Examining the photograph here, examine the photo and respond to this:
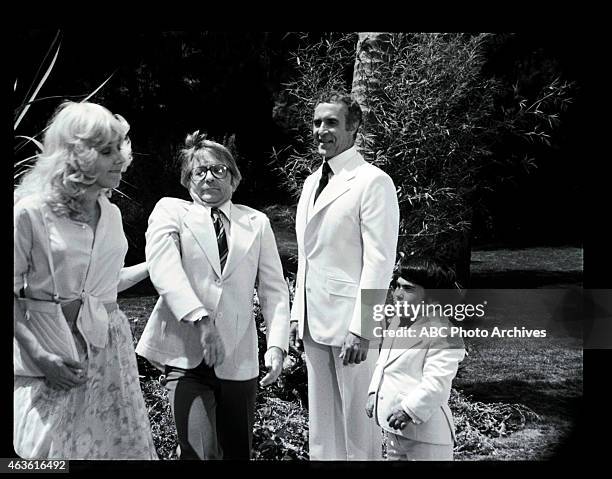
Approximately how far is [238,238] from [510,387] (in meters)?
1.68

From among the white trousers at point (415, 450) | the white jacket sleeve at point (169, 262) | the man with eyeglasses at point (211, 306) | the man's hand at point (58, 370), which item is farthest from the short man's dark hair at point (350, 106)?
the man's hand at point (58, 370)

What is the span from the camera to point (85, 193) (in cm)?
327

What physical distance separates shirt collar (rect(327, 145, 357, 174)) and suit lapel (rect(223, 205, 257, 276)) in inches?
18.0

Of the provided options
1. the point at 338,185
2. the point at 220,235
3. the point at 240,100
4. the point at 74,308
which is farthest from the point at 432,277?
the point at 74,308

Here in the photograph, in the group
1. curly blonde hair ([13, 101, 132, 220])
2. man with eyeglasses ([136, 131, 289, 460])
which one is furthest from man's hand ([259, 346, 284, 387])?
curly blonde hair ([13, 101, 132, 220])

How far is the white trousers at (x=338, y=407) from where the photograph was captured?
12.1 feet

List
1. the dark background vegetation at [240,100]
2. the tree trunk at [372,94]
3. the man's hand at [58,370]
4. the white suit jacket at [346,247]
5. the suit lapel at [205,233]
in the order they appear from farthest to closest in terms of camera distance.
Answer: the tree trunk at [372,94], the dark background vegetation at [240,100], the white suit jacket at [346,247], the suit lapel at [205,233], the man's hand at [58,370]

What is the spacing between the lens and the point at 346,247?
12.0 ft

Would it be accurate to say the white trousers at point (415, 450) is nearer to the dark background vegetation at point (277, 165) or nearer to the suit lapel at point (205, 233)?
the dark background vegetation at point (277, 165)

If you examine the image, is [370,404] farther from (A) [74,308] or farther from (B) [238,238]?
(A) [74,308]

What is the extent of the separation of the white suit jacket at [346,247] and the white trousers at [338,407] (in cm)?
10

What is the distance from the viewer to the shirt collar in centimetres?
375

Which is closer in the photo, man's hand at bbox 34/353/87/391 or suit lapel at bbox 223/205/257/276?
man's hand at bbox 34/353/87/391

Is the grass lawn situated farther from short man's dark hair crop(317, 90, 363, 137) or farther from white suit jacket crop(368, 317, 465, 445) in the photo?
short man's dark hair crop(317, 90, 363, 137)
